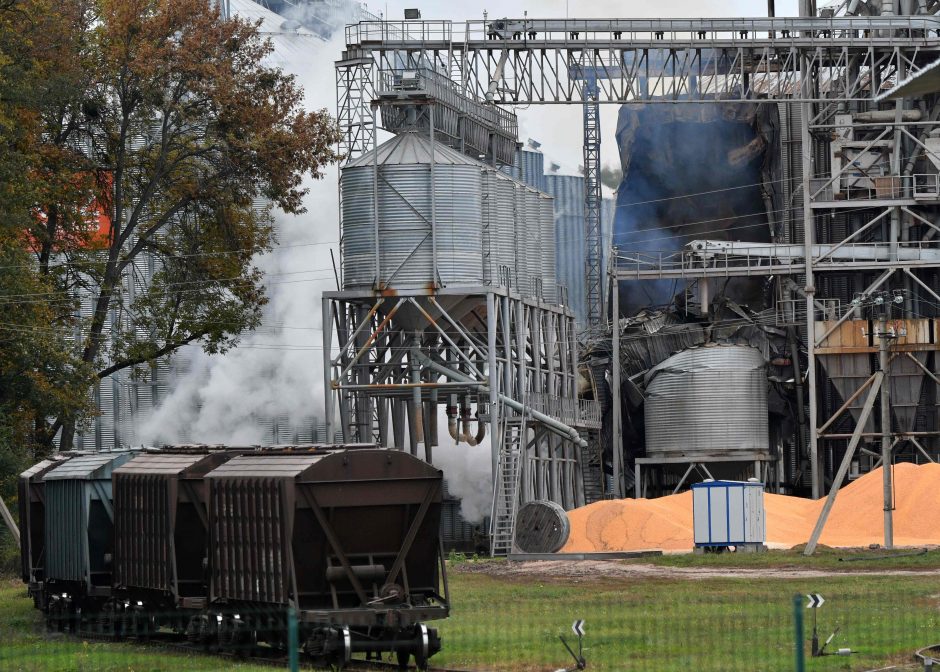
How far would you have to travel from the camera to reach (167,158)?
179ft

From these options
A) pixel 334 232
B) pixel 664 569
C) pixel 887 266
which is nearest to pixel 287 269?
pixel 334 232

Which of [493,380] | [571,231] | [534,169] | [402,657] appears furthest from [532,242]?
[402,657]

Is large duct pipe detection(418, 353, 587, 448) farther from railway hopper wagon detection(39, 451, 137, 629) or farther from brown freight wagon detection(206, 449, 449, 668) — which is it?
brown freight wagon detection(206, 449, 449, 668)

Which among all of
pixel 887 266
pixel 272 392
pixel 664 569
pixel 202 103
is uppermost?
pixel 202 103

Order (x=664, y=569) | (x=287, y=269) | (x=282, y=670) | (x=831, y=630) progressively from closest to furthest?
(x=282, y=670) < (x=831, y=630) < (x=664, y=569) < (x=287, y=269)

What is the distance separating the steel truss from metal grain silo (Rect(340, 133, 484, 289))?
0.72 m

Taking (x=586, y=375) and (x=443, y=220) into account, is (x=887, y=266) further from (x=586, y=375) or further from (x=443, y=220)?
(x=443, y=220)

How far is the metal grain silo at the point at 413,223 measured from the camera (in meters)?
54.4

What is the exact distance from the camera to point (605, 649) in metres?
22.6

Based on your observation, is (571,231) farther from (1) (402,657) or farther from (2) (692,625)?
(1) (402,657)

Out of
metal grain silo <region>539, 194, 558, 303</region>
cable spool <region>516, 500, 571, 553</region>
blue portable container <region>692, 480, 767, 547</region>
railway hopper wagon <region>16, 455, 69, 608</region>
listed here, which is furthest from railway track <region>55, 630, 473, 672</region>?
metal grain silo <region>539, 194, 558, 303</region>

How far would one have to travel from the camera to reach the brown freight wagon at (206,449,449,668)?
22.4 meters

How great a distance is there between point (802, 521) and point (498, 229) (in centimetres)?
1360

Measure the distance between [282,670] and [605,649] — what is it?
437cm
